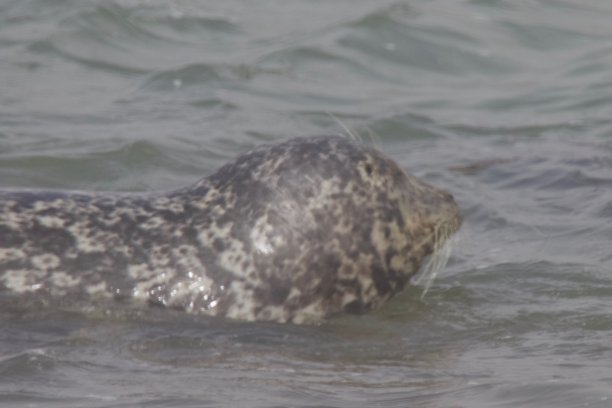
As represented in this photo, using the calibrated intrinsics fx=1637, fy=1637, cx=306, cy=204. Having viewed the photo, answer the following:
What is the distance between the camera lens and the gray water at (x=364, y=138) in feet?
20.4

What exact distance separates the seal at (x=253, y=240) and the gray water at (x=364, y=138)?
0.44 ft

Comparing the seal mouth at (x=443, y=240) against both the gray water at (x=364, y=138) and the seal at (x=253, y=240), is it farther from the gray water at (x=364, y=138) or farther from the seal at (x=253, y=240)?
the gray water at (x=364, y=138)

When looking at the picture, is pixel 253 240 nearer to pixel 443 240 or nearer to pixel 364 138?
pixel 443 240

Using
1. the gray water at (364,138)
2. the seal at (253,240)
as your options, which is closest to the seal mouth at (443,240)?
the seal at (253,240)

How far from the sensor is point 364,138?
11352mm

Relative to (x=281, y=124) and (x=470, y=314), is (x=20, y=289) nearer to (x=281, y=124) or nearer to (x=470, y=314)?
(x=470, y=314)

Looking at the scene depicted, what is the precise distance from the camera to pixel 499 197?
9.79 metres

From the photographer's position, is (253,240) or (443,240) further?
(443,240)

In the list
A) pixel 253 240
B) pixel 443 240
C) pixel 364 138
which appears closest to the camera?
pixel 253 240

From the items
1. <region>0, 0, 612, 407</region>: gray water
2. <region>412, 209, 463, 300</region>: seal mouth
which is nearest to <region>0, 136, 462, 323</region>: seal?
<region>412, 209, 463, 300</region>: seal mouth

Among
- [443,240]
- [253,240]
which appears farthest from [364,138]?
[253,240]

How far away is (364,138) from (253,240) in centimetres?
416

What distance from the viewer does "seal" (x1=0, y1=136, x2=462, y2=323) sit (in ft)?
23.6

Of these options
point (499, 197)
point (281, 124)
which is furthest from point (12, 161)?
point (499, 197)
